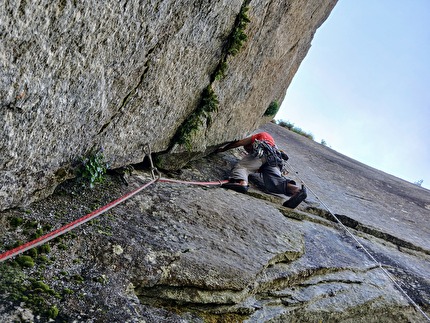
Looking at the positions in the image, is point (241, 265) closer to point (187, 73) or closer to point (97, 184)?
point (97, 184)

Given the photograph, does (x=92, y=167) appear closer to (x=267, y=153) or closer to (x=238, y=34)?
(x=238, y=34)

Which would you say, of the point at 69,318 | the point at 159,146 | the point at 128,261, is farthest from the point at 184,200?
the point at 69,318

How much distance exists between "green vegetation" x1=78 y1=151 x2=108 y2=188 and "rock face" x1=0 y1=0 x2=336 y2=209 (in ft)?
0.27

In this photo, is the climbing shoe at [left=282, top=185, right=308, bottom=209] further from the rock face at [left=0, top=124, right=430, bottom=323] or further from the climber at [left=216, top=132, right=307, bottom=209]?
the rock face at [left=0, top=124, right=430, bottom=323]

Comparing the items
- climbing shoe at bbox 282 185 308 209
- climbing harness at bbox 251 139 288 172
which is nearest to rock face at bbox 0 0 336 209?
climbing harness at bbox 251 139 288 172

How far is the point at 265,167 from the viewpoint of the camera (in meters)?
7.38

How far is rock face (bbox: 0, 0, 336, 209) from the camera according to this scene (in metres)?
2.88

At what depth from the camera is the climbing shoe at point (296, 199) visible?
21.5 ft

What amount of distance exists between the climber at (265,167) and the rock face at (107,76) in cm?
104

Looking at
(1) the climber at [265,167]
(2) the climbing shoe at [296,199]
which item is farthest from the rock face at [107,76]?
(2) the climbing shoe at [296,199]

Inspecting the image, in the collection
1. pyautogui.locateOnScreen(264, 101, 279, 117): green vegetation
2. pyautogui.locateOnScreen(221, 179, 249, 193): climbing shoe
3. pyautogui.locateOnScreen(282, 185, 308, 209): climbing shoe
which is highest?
pyautogui.locateOnScreen(264, 101, 279, 117): green vegetation

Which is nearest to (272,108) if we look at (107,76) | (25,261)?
(107,76)

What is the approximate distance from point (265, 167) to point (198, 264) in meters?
3.79

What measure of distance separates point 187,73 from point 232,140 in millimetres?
2729
